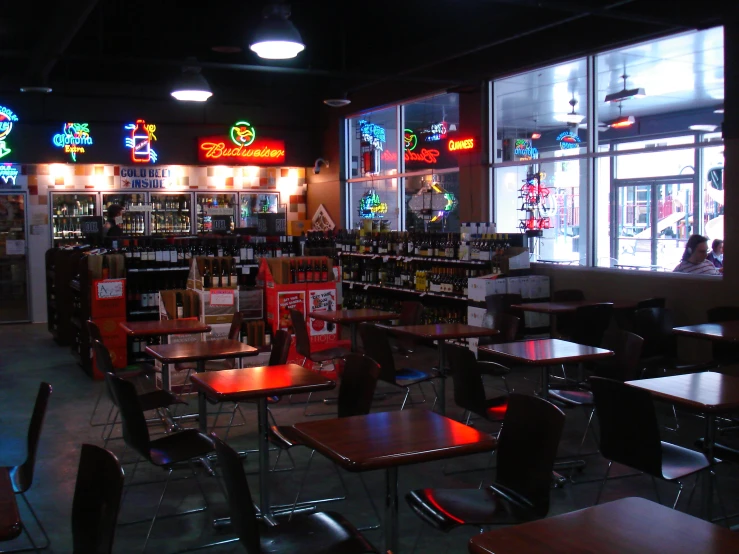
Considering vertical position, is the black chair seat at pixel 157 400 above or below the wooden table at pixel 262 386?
below

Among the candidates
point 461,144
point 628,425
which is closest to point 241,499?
point 628,425

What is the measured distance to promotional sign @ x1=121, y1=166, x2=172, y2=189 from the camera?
510 inches

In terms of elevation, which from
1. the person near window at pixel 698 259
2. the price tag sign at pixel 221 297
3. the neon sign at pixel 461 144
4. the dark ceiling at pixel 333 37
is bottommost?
the price tag sign at pixel 221 297

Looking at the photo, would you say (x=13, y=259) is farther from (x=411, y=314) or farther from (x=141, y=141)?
(x=411, y=314)

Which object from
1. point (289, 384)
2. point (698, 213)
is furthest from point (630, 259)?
point (289, 384)

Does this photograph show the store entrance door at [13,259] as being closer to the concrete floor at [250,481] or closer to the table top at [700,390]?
the concrete floor at [250,481]

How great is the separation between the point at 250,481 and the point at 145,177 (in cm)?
919

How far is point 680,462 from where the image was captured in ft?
12.3

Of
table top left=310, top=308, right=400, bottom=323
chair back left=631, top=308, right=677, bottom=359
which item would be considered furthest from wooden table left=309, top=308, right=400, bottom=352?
chair back left=631, top=308, right=677, bottom=359

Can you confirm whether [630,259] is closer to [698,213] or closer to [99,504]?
[698,213]

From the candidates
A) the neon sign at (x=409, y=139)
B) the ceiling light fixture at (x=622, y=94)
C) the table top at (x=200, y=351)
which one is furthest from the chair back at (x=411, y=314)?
the neon sign at (x=409, y=139)

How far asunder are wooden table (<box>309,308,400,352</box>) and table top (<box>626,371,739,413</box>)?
10.6 ft

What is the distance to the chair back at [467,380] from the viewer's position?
181 inches

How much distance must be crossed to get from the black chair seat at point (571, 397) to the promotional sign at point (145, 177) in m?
9.62
